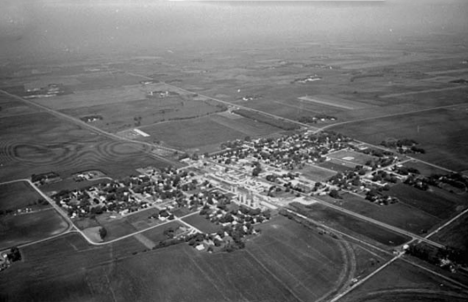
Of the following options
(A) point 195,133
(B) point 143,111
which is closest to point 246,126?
(A) point 195,133

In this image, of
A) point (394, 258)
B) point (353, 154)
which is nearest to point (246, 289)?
point (394, 258)

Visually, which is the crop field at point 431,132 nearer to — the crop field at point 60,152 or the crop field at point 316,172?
the crop field at point 316,172

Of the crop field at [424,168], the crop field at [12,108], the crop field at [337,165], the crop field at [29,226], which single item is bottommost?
the crop field at [29,226]

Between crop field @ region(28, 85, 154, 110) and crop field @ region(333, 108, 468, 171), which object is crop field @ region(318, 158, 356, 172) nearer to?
crop field @ region(333, 108, 468, 171)

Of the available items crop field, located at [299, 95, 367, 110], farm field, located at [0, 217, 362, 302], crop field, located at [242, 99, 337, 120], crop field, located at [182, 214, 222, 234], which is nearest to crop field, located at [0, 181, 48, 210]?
farm field, located at [0, 217, 362, 302]

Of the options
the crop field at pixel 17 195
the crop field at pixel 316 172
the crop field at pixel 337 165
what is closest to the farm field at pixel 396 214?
the crop field at pixel 316 172

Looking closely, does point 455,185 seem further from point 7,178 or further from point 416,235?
point 7,178

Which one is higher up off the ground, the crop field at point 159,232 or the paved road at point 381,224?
the paved road at point 381,224
